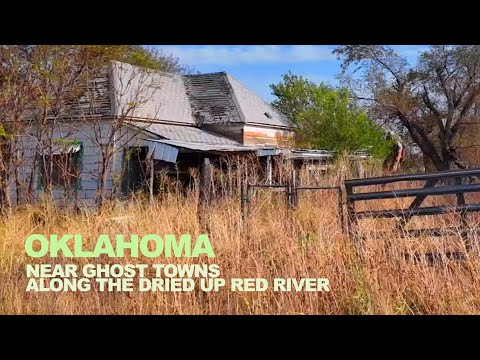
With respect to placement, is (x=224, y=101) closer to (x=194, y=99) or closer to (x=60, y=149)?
(x=194, y=99)

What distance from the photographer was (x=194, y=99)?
1080 centimetres

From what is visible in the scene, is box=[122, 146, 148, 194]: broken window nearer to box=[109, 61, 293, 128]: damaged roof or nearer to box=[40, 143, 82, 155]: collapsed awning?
box=[40, 143, 82, 155]: collapsed awning

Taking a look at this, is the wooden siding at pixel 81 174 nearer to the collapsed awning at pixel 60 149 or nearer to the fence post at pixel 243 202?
the collapsed awning at pixel 60 149

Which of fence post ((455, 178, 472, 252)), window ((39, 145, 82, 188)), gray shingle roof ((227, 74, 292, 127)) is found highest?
gray shingle roof ((227, 74, 292, 127))

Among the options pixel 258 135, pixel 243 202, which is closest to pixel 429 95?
pixel 258 135

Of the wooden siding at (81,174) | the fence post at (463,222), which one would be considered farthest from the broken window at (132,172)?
the fence post at (463,222)

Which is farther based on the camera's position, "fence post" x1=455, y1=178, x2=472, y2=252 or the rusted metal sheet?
the rusted metal sheet

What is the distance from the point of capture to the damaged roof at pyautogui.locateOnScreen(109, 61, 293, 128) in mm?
9719

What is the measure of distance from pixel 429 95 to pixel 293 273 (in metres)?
7.29

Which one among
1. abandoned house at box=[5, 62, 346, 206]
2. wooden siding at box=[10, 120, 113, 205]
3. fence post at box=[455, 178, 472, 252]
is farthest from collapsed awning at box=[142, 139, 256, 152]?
fence post at box=[455, 178, 472, 252]

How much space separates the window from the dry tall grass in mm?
1685
